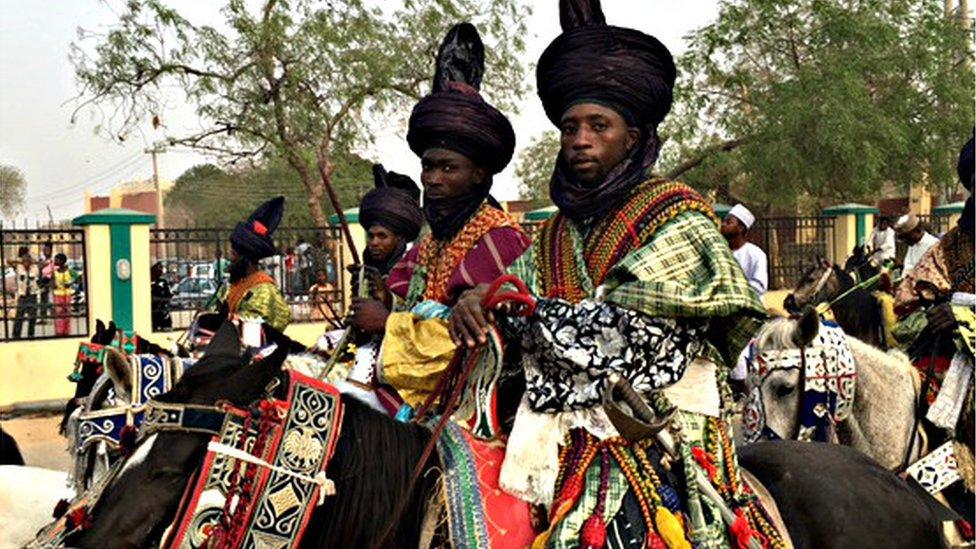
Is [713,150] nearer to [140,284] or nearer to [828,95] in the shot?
[828,95]

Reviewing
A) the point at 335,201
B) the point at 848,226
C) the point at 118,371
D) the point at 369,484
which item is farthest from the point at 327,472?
the point at 848,226

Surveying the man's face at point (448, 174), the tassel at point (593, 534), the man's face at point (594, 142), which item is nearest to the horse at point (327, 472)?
the tassel at point (593, 534)

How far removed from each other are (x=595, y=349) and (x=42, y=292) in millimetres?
13876

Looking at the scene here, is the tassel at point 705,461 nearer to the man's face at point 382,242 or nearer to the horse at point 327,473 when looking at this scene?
the horse at point 327,473

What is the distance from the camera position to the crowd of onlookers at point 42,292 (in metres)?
15.3

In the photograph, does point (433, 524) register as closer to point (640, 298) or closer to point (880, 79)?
point (640, 298)

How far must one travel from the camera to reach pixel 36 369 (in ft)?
49.4

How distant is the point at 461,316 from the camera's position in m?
2.96

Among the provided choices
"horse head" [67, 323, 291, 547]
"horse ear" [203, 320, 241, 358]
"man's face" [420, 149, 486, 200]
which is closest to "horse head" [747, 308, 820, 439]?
"man's face" [420, 149, 486, 200]

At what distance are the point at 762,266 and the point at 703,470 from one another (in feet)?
24.5

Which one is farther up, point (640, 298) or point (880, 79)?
point (880, 79)

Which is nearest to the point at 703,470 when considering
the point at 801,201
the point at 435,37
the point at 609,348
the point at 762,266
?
the point at 609,348

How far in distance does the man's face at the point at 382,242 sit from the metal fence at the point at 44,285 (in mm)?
9764

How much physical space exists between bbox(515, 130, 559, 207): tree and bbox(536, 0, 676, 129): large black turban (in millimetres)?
39326
